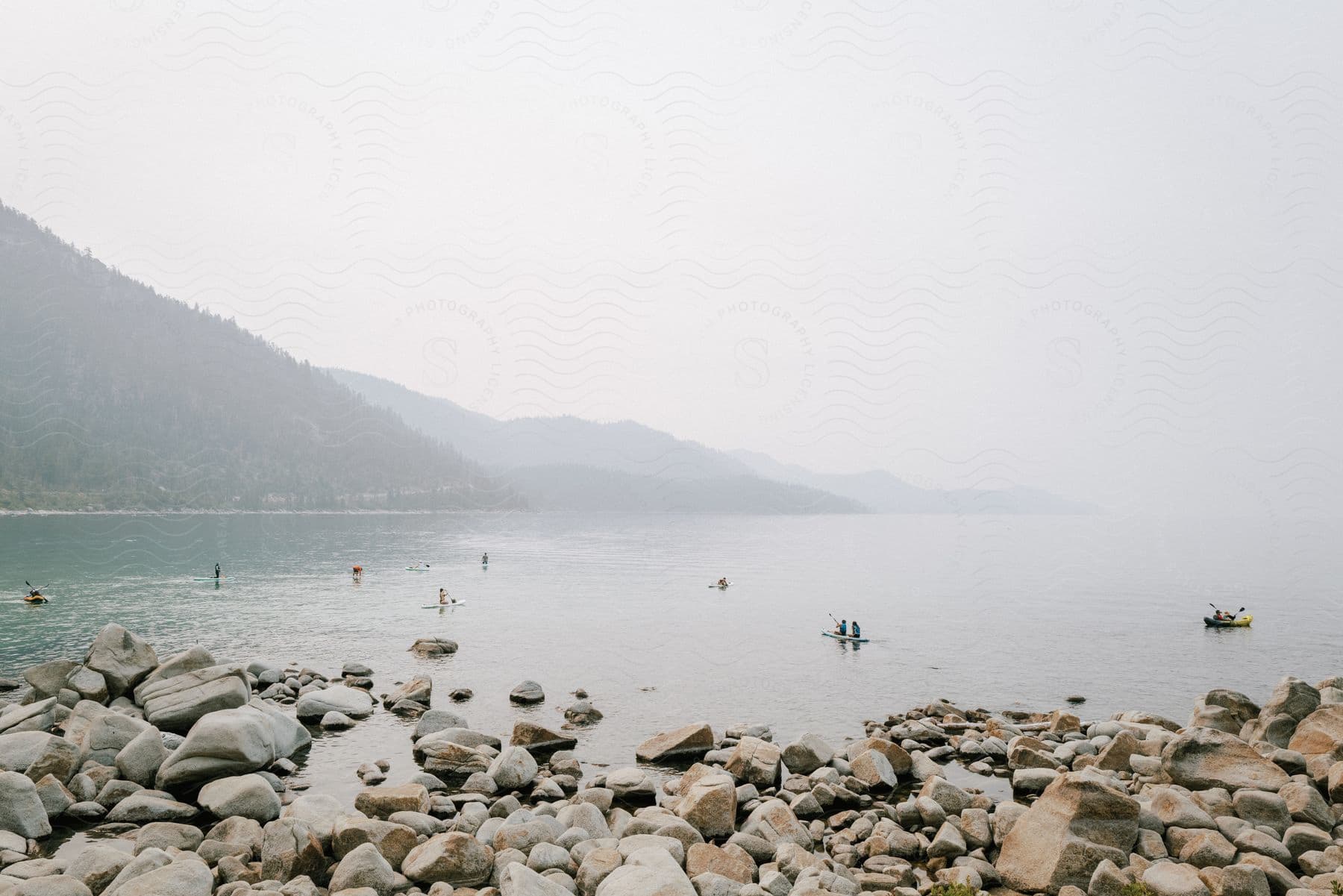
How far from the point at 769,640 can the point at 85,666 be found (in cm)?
4006

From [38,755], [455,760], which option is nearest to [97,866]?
[38,755]

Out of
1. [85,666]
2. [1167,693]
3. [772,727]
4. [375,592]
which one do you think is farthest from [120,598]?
[1167,693]

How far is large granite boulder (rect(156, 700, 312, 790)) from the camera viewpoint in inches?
805

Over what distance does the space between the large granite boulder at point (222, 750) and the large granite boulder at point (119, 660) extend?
719 centimetres

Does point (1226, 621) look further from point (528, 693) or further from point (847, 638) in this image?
point (528, 693)

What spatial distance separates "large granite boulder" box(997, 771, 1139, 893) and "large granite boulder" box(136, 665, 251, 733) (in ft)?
79.4

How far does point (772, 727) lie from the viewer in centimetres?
3102

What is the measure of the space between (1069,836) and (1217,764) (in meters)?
7.64

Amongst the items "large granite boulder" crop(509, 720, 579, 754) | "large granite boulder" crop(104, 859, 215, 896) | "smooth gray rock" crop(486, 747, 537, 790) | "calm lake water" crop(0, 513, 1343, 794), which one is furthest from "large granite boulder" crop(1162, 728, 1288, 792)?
"large granite boulder" crop(104, 859, 215, 896)

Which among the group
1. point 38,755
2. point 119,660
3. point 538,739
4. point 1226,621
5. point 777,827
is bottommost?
point 1226,621

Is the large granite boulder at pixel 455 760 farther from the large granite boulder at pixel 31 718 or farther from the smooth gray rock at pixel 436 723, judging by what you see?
the large granite boulder at pixel 31 718

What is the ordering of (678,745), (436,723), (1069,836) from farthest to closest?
(436,723) < (678,745) < (1069,836)

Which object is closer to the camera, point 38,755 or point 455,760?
point 38,755

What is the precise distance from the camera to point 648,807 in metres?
20.4
